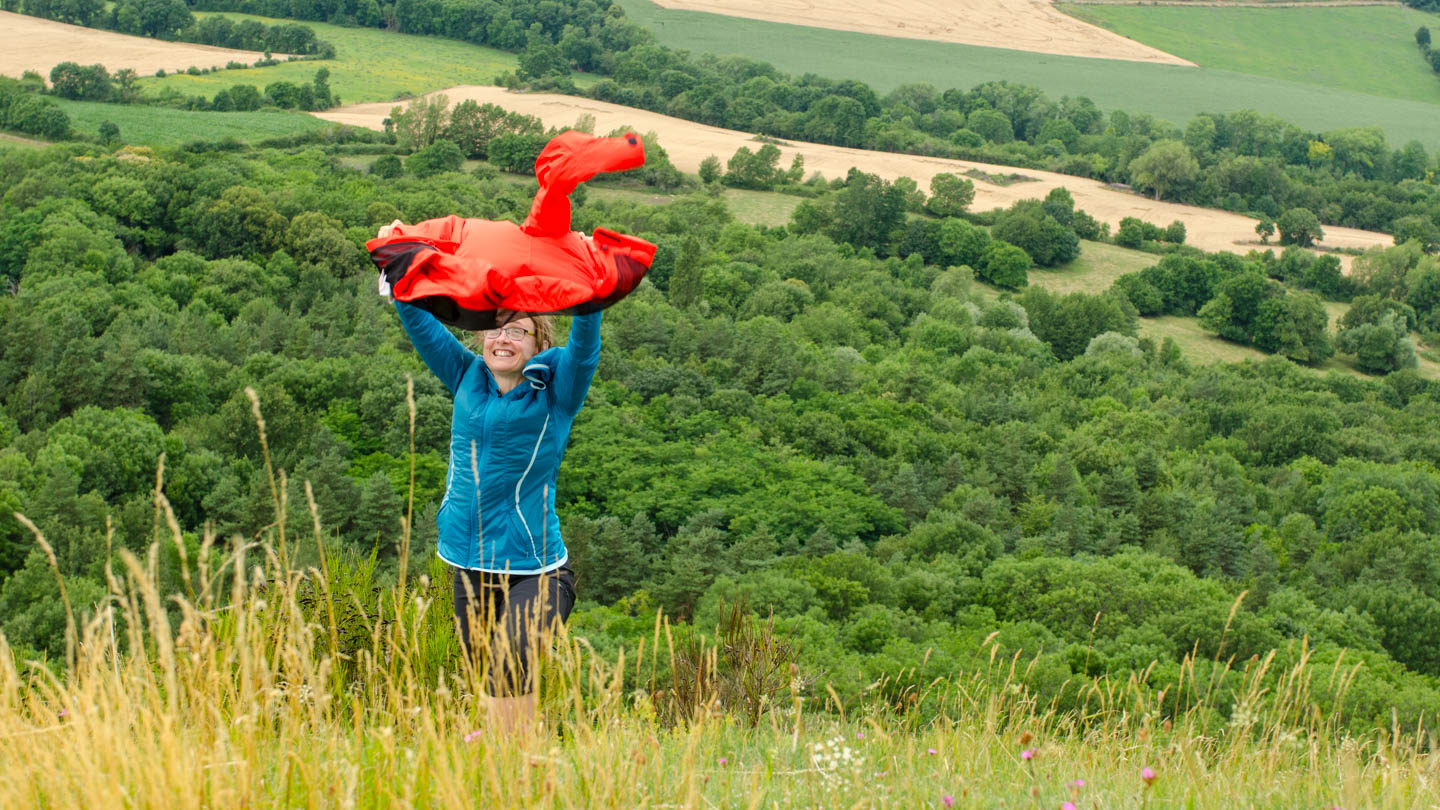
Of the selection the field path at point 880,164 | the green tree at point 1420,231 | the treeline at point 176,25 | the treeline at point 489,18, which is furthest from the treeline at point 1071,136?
the treeline at point 176,25

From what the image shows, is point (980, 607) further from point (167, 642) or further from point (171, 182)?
point (171, 182)

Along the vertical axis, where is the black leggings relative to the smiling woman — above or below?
below

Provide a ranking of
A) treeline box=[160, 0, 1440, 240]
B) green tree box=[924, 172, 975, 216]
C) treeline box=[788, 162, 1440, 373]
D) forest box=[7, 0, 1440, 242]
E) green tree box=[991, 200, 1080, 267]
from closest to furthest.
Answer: treeline box=[788, 162, 1440, 373], green tree box=[991, 200, 1080, 267], green tree box=[924, 172, 975, 216], forest box=[7, 0, 1440, 242], treeline box=[160, 0, 1440, 240]

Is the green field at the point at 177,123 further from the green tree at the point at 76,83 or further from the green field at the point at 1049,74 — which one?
the green field at the point at 1049,74

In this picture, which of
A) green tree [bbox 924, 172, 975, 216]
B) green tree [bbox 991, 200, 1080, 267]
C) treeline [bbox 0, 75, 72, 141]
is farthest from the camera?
green tree [bbox 924, 172, 975, 216]

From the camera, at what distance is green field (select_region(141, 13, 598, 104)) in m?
90.3

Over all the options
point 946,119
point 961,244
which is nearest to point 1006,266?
point 961,244

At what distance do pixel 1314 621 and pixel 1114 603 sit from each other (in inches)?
169

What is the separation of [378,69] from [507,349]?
334 feet

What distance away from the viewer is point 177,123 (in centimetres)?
7731

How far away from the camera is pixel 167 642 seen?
3.18 m

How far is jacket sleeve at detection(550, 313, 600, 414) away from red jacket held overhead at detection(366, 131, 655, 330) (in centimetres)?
7

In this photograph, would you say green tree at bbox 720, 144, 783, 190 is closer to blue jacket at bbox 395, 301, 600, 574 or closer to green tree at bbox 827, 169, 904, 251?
green tree at bbox 827, 169, 904, 251

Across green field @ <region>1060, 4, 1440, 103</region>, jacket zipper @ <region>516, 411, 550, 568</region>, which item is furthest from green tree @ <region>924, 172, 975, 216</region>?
jacket zipper @ <region>516, 411, 550, 568</region>
